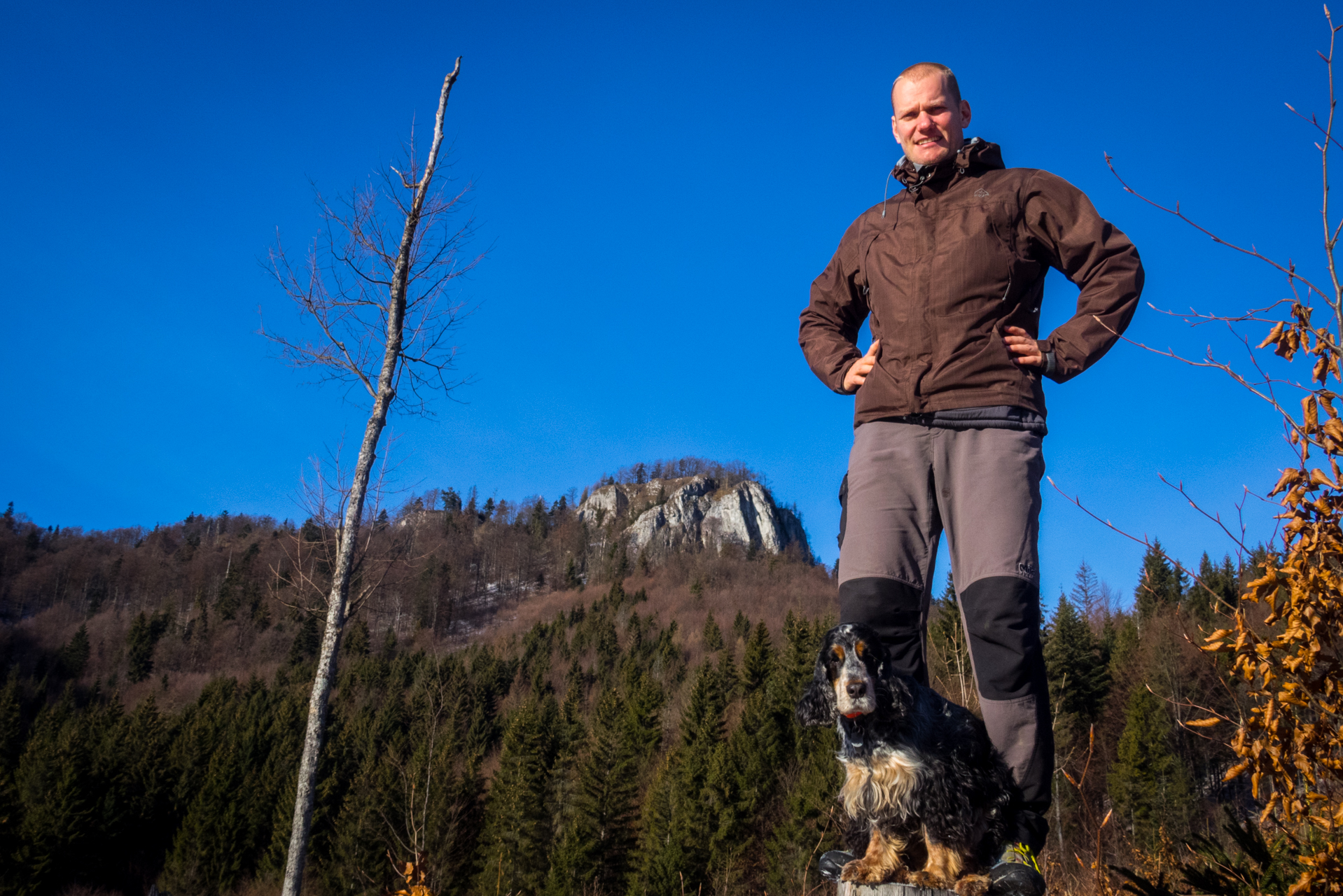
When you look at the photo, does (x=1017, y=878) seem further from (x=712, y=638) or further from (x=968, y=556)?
(x=712, y=638)

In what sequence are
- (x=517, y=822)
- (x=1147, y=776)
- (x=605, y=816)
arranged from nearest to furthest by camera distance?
(x=517, y=822)
(x=605, y=816)
(x=1147, y=776)

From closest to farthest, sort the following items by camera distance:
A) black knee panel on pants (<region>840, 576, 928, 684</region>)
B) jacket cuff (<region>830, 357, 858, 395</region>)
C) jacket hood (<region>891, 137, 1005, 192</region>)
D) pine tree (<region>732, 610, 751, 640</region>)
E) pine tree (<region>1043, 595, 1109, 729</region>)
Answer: black knee panel on pants (<region>840, 576, 928, 684</region>) < jacket hood (<region>891, 137, 1005, 192</region>) < jacket cuff (<region>830, 357, 858, 395</region>) < pine tree (<region>1043, 595, 1109, 729</region>) < pine tree (<region>732, 610, 751, 640</region>)

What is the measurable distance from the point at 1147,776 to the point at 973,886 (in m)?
38.5

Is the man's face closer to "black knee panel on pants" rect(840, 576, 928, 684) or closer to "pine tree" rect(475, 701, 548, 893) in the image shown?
"black knee panel on pants" rect(840, 576, 928, 684)

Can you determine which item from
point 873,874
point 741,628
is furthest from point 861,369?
point 741,628

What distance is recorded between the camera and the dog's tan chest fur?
199 cm

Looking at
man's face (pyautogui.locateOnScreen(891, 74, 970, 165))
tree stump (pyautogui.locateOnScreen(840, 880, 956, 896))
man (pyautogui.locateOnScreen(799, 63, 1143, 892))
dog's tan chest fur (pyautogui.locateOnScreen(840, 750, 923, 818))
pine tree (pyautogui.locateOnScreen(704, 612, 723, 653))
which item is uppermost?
pine tree (pyautogui.locateOnScreen(704, 612, 723, 653))

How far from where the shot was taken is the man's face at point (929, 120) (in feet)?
8.66

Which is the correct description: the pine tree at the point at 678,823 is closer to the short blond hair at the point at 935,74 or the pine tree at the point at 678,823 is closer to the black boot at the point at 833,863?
the black boot at the point at 833,863

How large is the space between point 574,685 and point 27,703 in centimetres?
4677

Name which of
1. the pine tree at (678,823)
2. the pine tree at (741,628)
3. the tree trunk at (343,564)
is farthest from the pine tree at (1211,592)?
the pine tree at (741,628)

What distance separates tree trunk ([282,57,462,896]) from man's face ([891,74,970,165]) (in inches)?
380

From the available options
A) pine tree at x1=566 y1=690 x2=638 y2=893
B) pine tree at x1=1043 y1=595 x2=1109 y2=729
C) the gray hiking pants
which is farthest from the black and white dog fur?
pine tree at x1=1043 y1=595 x2=1109 y2=729

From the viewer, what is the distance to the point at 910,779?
198cm
